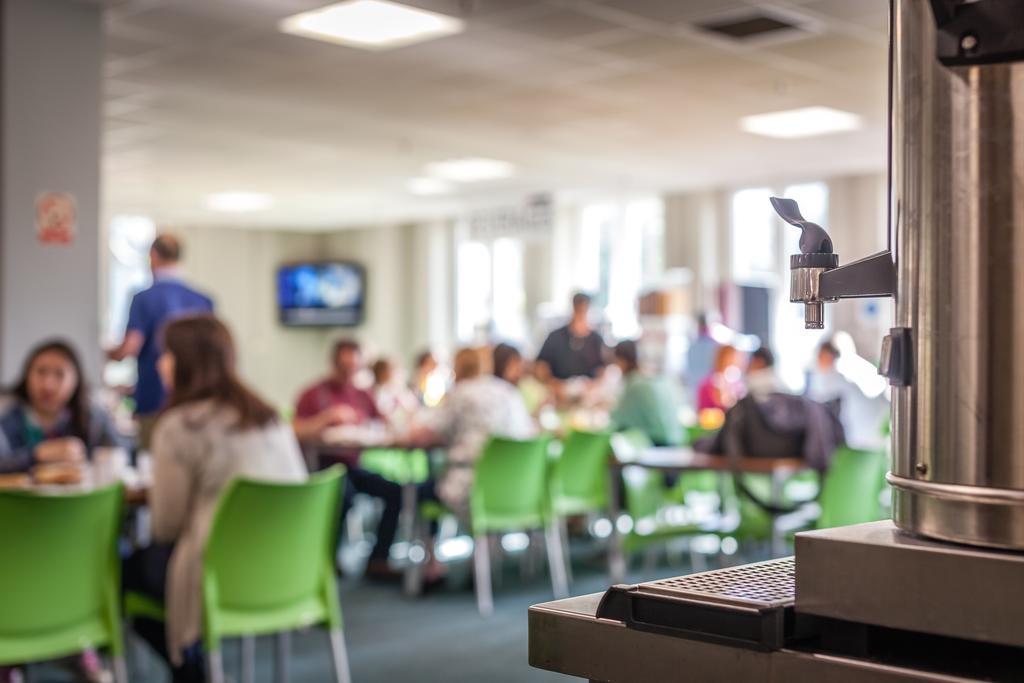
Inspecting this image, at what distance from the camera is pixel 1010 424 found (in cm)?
83

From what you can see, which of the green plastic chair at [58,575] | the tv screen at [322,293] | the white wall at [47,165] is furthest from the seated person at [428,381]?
the tv screen at [322,293]

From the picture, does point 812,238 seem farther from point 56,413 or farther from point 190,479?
point 56,413

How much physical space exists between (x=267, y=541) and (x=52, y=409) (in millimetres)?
1576

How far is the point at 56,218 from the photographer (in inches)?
215

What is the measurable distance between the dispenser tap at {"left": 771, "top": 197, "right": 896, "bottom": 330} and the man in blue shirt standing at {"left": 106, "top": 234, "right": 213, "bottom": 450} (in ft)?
17.0

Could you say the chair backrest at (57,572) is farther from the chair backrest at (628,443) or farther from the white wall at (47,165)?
the chair backrest at (628,443)

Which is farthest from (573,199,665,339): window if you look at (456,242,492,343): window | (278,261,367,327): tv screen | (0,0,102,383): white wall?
(0,0,102,383): white wall

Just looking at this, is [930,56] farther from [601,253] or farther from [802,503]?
[601,253]

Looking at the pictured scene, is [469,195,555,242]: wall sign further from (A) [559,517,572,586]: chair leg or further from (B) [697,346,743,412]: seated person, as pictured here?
(A) [559,517,572,586]: chair leg

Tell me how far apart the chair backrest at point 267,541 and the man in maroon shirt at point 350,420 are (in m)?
3.21

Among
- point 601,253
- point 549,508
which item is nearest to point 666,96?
point 549,508

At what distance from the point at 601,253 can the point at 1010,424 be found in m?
13.0

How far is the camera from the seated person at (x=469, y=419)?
6.27m

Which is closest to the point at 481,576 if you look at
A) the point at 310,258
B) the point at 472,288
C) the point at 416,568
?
the point at 416,568
